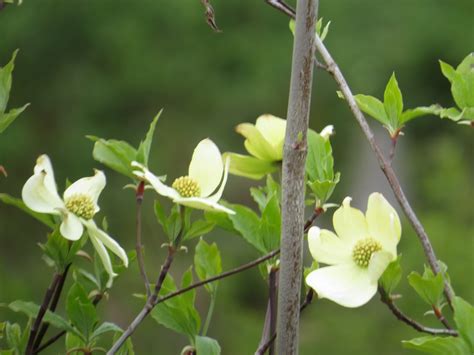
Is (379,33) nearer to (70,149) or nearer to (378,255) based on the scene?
(70,149)

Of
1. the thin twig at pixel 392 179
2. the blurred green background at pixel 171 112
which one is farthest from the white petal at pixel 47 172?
the blurred green background at pixel 171 112

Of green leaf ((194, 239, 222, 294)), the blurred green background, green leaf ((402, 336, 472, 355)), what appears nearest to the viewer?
green leaf ((402, 336, 472, 355))

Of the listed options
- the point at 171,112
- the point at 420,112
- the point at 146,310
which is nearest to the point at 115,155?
the point at 146,310

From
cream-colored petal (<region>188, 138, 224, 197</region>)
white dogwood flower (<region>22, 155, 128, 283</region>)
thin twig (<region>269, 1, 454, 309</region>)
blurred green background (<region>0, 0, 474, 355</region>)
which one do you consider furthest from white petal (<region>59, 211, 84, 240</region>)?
blurred green background (<region>0, 0, 474, 355</region>)

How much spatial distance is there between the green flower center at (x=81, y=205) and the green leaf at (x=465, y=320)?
25 centimetres

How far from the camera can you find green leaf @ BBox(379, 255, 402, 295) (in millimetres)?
626

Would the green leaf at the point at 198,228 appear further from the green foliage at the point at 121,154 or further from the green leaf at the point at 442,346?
the green leaf at the point at 442,346

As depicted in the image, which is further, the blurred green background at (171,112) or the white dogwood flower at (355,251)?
the blurred green background at (171,112)

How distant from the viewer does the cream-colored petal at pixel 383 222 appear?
607 mm

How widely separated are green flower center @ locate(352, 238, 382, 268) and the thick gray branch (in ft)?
0.17

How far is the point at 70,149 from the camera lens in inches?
208

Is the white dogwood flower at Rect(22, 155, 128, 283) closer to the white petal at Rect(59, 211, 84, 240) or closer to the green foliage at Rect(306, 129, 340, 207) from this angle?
the white petal at Rect(59, 211, 84, 240)

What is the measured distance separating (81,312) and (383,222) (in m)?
0.24

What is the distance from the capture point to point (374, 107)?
71 centimetres
